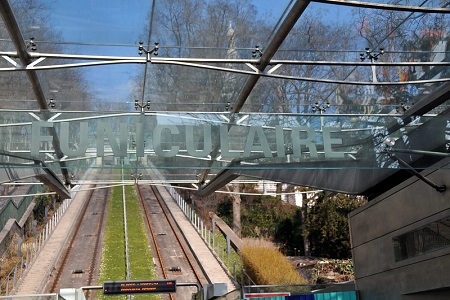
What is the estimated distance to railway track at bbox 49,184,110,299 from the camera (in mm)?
19453

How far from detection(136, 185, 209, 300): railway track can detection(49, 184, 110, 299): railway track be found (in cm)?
233

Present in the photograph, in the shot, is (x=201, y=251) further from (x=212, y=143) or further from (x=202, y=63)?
(x=212, y=143)

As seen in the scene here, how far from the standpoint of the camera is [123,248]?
79.8 feet

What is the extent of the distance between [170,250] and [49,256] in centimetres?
486

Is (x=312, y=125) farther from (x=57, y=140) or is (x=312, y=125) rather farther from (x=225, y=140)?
(x=57, y=140)

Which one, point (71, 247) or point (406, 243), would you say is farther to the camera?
point (71, 247)

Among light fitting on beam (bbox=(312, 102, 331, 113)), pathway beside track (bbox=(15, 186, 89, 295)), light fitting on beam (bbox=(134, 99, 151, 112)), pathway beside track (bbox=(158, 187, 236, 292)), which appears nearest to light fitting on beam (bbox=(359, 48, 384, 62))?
light fitting on beam (bbox=(312, 102, 331, 113))

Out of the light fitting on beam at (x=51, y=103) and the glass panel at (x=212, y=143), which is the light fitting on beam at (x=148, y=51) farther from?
the light fitting on beam at (x=51, y=103)

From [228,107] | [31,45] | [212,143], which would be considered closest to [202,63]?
[228,107]

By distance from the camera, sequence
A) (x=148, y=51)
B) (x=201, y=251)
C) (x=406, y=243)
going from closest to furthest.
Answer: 1. (x=148, y=51)
2. (x=406, y=243)
3. (x=201, y=251)

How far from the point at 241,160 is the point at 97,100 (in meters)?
3.33

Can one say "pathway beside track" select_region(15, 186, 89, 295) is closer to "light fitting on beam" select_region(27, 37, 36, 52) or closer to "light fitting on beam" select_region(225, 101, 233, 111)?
"light fitting on beam" select_region(225, 101, 233, 111)

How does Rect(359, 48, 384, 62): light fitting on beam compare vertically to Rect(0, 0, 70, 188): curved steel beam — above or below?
above

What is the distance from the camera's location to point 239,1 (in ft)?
25.6
